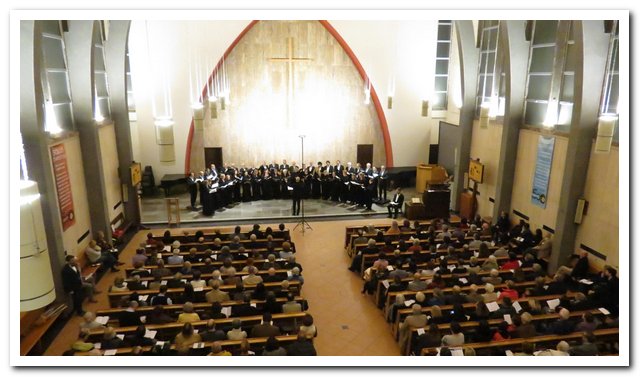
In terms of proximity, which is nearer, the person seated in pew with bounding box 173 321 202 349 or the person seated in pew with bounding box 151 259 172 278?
the person seated in pew with bounding box 173 321 202 349

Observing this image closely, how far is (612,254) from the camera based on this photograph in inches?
330

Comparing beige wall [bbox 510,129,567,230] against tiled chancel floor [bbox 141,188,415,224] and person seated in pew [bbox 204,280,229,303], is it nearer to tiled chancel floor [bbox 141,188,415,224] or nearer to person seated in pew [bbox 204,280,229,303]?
tiled chancel floor [bbox 141,188,415,224]

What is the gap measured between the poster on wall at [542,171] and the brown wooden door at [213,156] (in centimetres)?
1093

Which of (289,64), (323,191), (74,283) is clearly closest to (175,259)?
(74,283)

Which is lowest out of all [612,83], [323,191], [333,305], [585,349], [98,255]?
[333,305]

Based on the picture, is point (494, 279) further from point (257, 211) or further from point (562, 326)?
point (257, 211)

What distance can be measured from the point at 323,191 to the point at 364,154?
301cm

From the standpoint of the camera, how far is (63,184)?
9242 mm

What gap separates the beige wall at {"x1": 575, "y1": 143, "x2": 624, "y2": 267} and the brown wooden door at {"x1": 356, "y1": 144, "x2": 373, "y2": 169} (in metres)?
9.22

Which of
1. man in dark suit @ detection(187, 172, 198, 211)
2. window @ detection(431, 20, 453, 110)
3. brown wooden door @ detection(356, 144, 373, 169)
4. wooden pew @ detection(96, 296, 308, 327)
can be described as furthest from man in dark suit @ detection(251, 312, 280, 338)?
window @ detection(431, 20, 453, 110)

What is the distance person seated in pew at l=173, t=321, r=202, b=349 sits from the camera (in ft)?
18.9

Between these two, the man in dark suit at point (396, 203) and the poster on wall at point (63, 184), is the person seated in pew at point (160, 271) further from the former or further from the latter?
the man in dark suit at point (396, 203)
